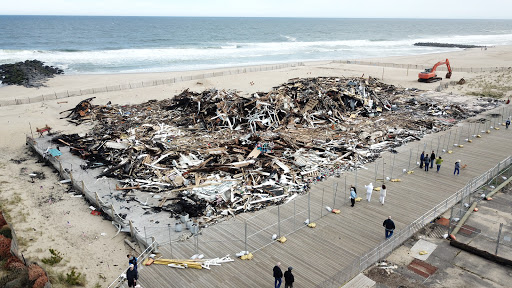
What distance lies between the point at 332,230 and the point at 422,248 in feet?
12.5

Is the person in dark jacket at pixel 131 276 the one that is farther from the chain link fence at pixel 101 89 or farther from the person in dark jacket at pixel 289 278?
the chain link fence at pixel 101 89

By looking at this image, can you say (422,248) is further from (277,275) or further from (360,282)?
(277,275)

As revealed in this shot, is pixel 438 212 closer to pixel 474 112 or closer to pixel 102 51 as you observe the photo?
pixel 474 112

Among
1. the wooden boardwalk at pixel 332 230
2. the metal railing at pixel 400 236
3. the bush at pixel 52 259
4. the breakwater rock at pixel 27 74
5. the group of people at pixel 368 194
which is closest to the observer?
the metal railing at pixel 400 236

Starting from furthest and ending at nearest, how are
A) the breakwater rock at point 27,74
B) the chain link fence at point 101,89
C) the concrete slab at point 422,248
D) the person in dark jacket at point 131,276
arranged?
the breakwater rock at point 27,74
the chain link fence at point 101,89
the concrete slab at point 422,248
the person in dark jacket at point 131,276

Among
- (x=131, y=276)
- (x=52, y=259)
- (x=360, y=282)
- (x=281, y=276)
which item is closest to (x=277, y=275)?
(x=281, y=276)

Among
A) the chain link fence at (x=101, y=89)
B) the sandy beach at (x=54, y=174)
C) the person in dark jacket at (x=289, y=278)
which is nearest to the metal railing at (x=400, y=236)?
the person in dark jacket at (x=289, y=278)

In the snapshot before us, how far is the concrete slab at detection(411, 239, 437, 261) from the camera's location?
578 inches

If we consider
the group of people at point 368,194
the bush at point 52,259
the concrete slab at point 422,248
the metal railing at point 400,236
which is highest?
the group of people at point 368,194

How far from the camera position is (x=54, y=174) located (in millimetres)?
25188

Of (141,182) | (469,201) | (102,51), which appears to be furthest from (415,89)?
(102,51)

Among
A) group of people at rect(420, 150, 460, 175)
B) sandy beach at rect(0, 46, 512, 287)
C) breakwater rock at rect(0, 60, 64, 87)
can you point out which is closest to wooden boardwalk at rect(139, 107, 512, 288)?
group of people at rect(420, 150, 460, 175)

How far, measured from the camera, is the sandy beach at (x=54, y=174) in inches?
672

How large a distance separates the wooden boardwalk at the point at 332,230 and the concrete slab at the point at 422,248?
4.18ft
